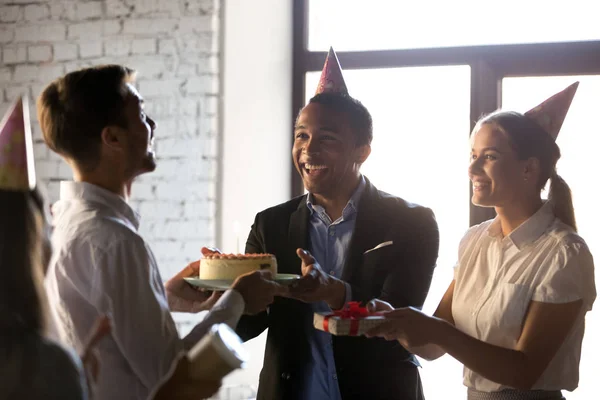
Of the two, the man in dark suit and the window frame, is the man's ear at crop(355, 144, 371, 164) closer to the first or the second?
the man in dark suit

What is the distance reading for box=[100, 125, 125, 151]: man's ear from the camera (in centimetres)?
178

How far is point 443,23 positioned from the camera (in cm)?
354

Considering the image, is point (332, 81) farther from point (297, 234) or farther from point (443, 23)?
point (443, 23)

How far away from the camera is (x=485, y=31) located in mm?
3480

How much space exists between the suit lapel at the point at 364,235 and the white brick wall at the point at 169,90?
43.6 inches

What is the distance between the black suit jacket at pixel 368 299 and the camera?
Result: 7.47 ft

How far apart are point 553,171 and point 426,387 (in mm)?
1606

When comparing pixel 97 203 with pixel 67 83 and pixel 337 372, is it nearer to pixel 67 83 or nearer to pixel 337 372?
pixel 67 83

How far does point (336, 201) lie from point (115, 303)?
3.33 feet

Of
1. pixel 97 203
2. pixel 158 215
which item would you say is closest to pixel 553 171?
pixel 97 203

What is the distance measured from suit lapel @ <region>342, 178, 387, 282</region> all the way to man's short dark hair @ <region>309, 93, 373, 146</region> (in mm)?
251

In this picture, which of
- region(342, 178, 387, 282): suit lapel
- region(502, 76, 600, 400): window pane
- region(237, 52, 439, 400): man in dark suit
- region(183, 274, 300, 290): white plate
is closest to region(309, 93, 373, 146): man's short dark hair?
region(237, 52, 439, 400): man in dark suit

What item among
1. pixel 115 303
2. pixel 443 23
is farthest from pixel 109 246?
pixel 443 23

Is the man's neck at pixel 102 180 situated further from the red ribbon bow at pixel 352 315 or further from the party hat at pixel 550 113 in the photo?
the party hat at pixel 550 113
